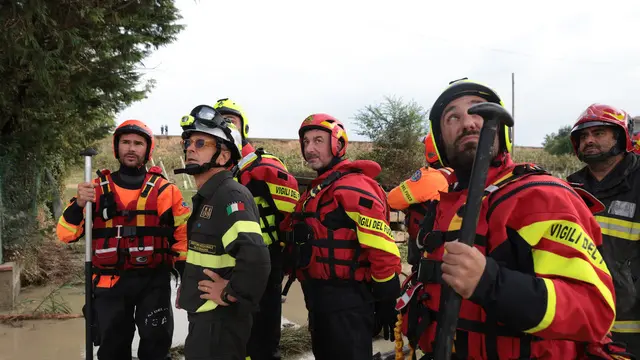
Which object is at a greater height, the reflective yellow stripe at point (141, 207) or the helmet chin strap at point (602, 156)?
the helmet chin strap at point (602, 156)

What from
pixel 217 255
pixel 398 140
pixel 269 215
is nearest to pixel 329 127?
pixel 269 215

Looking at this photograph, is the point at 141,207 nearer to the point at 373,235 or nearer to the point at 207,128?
the point at 207,128

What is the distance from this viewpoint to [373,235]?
3545mm

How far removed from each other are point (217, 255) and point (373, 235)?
49.2 inches

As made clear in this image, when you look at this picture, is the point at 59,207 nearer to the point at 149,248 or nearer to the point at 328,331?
the point at 149,248

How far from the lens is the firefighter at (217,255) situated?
2.88 metres

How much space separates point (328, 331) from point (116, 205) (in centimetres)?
231

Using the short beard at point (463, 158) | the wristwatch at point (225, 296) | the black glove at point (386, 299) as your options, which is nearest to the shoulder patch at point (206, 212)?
the wristwatch at point (225, 296)

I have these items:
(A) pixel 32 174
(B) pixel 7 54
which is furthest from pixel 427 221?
(A) pixel 32 174

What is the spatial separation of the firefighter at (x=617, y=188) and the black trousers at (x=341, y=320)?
6.11 ft

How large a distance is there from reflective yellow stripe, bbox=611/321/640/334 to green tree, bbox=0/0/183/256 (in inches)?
267

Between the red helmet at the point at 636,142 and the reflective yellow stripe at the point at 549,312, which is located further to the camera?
the red helmet at the point at 636,142

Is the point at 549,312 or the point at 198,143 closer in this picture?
the point at 549,312

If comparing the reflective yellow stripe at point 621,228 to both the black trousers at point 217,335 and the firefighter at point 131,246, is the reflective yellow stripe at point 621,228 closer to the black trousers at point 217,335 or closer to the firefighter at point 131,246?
the black trousers at point 217,335
